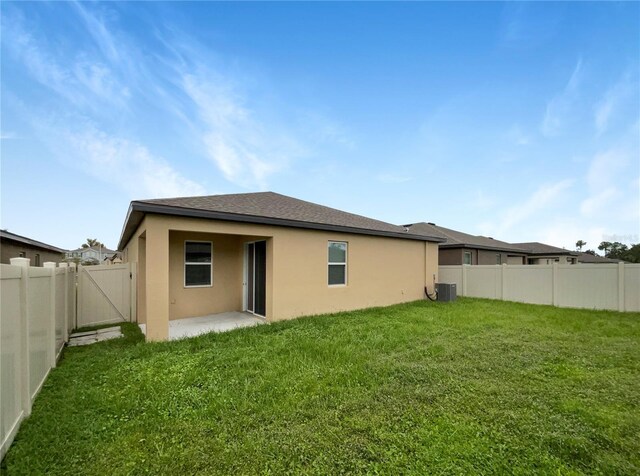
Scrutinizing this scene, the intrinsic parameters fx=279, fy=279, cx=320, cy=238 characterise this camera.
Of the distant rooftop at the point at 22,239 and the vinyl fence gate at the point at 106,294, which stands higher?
the distant rooftop at the point at 22,239

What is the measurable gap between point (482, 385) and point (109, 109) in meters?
11.2

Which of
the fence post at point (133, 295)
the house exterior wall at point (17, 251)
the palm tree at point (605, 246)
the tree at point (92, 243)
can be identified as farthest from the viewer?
the tree at point (92, 243)

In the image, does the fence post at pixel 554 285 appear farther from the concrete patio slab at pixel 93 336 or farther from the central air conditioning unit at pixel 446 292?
the concrete patio slab at pixel 93 336

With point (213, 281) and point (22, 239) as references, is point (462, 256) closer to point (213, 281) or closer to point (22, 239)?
point (213, 281)

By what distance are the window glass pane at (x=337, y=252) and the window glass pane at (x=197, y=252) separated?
3856 millimetres

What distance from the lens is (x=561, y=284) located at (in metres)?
10.7

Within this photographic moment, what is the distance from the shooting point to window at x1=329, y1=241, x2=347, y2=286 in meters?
9.22

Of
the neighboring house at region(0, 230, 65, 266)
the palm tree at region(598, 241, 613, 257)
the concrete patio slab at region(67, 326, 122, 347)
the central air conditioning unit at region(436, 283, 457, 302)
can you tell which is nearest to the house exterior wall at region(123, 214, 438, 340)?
the concrete patio slab at region(67, 326, 122, 347)

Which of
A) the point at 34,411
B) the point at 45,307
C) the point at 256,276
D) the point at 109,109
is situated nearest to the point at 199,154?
the point at 109,109

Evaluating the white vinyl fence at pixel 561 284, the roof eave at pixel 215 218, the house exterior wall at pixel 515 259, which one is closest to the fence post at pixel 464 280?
the white vinyl fence at pixel 561 284

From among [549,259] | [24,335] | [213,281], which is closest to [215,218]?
[213,281]

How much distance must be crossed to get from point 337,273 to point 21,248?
638 inches

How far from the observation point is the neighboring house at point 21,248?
1207cm

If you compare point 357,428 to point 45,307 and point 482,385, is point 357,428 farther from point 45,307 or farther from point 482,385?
point 45,307
